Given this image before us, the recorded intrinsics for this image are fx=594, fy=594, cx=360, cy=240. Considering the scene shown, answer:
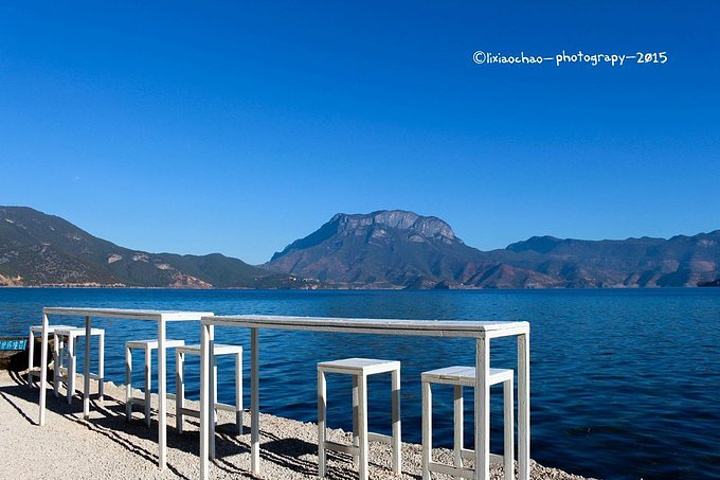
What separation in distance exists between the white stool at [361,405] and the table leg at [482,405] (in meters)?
1.49

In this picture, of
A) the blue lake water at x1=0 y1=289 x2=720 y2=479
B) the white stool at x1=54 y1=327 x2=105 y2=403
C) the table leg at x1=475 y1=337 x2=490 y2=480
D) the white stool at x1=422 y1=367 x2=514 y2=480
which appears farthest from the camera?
the white stool at x1=54 y1=327 x2=105 y2=403

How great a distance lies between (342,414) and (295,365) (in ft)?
31.3

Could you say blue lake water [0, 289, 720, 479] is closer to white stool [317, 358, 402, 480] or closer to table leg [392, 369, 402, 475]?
table leg [392, 369, 402, 475]

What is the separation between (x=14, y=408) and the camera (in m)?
11.4

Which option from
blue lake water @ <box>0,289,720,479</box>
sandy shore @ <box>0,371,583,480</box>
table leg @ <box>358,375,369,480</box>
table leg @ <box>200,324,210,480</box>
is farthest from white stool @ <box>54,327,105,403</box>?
table leg @ <box>358,375,369,480</box>

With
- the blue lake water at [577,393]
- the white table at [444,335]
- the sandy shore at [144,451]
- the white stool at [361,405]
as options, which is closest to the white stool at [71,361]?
the sandy shore at [144,451]

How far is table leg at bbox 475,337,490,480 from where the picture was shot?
473cm

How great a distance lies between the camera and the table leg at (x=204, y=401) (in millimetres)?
6949

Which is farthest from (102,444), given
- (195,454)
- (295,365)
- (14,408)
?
(295,365)

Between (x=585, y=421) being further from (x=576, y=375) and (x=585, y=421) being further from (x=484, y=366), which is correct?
(x=484, y=366)

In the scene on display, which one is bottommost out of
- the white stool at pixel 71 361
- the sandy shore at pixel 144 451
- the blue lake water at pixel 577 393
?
the blue lake water at pixel 577 393

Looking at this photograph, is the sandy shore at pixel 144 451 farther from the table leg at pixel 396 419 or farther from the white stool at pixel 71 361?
the white stool at pixel 71 361

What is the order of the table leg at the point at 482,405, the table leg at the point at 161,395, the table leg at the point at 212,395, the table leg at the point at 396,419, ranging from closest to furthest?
the table leg at the point at 482,405 → the table leg at the point at 396,419 → the table leg at the point at 161,395 → the table leg at the point at 212,395

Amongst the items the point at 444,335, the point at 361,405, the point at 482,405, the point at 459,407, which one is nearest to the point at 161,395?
the point at 361,405
